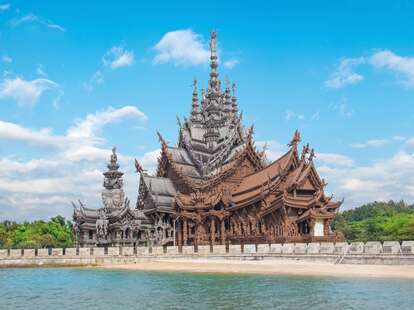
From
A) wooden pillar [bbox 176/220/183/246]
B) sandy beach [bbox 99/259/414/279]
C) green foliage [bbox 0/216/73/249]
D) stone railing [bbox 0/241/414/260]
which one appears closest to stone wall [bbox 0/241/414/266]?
stone railing [bbox 0/241/414/260]

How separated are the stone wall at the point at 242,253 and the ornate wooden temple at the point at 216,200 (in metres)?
Answer: 3.44

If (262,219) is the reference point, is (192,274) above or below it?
below

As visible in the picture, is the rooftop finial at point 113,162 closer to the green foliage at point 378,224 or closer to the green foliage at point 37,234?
the green foliage at point 37,234

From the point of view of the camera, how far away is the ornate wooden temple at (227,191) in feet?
130

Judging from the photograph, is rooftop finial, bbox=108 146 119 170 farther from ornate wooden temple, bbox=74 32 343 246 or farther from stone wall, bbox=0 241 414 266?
stone wall, bbox=0 241 414 266

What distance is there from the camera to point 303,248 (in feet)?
109

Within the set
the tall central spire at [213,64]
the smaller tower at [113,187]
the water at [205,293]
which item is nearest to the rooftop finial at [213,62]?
the tall central spire at [213,64]

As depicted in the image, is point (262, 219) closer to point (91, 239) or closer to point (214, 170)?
point (214, 170)

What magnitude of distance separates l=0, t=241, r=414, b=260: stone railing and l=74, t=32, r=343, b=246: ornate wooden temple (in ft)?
10.8

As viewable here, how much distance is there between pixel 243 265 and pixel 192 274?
5369 mm

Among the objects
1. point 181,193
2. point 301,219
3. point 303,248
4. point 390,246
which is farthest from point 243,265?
point 181,193

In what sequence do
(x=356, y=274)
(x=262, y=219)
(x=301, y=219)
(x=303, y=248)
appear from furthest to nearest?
(x=262, y=219) < (x=301, y=219) < (x=303, y=248) < (x=356, y=274)

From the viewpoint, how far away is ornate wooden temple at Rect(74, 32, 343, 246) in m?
39.8

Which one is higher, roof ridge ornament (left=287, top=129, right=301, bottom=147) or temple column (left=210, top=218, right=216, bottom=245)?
roof ridge ornament (left=287, top=129, right=301, bottom=147)
